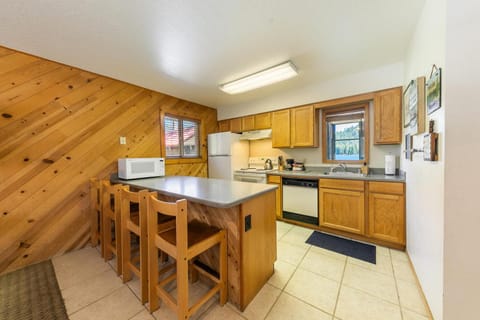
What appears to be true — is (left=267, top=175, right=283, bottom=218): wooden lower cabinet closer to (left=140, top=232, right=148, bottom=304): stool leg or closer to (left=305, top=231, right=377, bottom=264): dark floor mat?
(left=305, top=231, right=377, bottom=264): dark floor mat

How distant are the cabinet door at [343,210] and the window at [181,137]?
9.09ft

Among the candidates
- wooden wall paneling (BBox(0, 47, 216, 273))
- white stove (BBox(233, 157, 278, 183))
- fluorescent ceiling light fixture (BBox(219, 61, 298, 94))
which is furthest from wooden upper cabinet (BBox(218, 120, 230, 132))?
wooden wall paneling (BBox(0, 47, 216, 273))

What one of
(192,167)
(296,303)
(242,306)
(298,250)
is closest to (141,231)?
(242,306)

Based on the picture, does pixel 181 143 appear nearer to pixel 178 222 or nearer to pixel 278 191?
pixel 278 191

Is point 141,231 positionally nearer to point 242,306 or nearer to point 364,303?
point 242,306

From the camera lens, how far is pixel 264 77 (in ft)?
8.25

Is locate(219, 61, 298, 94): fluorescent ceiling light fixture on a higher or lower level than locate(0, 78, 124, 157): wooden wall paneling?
higher

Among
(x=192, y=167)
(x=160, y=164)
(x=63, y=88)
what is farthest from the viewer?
(x=192, y=167)

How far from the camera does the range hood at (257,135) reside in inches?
145

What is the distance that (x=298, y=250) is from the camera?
2.24 m

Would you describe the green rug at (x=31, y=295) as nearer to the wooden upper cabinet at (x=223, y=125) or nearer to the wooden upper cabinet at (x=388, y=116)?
the wooden upper cabinet at (x=223, y=125)

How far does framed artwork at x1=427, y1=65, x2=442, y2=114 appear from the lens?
1120mm

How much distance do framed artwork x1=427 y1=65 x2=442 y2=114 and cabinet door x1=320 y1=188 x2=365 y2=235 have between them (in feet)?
4.76

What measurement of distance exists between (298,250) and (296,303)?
84cm
